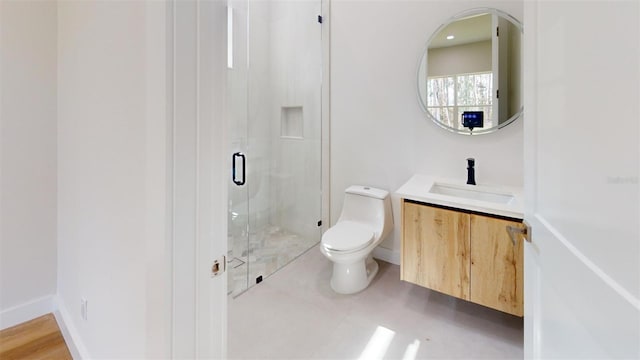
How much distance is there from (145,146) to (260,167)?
6.25 ft

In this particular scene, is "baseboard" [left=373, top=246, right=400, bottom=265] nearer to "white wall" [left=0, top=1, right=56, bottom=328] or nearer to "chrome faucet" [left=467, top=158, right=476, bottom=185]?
"chrome faucet" [left=467, top=158, right=476, bottom=185]

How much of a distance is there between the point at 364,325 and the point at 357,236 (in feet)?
1.97

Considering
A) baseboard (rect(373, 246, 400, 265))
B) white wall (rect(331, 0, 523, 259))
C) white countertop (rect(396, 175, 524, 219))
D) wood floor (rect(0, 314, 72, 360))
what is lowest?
wood floor (rect(0, 314, 72, 360))

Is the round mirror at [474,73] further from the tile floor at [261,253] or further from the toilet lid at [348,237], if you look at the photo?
the tile floor at [261,253]

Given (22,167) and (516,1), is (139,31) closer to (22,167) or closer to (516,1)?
(22,167)

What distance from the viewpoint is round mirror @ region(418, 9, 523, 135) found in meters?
1.96

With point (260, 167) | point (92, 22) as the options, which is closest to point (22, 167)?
point (92, 22)

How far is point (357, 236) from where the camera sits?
2.18m

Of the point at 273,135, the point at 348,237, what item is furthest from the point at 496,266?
the point at 273,135

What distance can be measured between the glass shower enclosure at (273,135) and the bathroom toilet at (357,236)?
528mm

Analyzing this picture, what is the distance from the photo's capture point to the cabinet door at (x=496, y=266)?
1557 millimetres

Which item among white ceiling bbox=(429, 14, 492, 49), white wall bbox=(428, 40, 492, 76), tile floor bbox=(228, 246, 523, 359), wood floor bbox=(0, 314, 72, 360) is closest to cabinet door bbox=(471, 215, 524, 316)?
tile floor bbox=(228, 246, 523, 359)

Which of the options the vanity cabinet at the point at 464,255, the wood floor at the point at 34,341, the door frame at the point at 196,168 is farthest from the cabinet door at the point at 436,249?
the wood floor at the point at 34,341

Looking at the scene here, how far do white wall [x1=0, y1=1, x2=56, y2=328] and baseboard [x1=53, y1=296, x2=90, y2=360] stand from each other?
0.59ft
